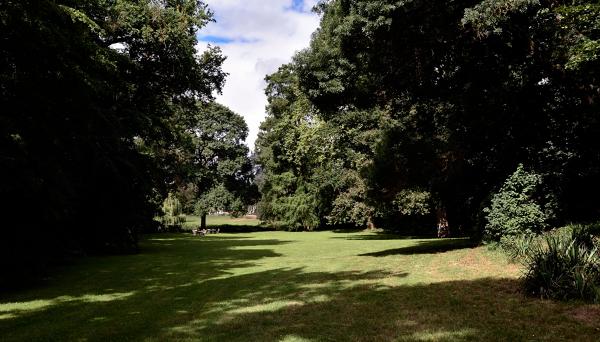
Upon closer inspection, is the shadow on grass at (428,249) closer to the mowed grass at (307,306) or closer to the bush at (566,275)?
the mowed grass at (307,306)

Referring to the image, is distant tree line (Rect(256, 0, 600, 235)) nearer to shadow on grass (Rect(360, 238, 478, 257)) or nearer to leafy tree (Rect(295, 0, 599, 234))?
leafy tree (Rect(295, 0, 599, 234))

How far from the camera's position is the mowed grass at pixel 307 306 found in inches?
293

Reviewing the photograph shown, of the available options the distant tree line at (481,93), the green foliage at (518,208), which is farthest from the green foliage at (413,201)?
the green foliage at (518,208)

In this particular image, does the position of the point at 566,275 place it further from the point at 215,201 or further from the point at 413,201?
the point at 215,201

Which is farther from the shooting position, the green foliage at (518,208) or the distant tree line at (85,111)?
the green foliage at (518,208)

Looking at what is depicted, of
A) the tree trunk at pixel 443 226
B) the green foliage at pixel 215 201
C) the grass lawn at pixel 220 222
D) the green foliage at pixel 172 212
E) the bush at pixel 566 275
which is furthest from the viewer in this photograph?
the grass lawn at pixel 220 222

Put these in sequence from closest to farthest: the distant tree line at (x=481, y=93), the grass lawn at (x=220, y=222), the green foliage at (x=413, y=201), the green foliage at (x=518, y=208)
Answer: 1. the distant tree line at (x=481, y=93)
2. the green foliage at (x=518, y=208)
3. the green foliage at (x=413, y=201)
4. the grass lawn at (x=220, y=222)

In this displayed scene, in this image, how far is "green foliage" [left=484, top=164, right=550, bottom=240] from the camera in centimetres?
1523

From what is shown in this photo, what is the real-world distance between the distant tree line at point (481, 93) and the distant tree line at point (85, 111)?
690 cm

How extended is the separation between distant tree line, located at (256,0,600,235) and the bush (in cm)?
478

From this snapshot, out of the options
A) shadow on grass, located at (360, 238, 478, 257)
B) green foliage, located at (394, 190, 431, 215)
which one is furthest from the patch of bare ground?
green foliage, located at (394, 190, 431, 215)

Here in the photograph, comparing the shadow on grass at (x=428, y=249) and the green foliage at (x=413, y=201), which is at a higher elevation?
the green foliage at (x=413, y=201)

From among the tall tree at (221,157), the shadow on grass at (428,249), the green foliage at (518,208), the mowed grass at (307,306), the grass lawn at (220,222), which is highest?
the tall tree at (221,157)

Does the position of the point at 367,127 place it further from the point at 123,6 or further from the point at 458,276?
the point at 458,276
